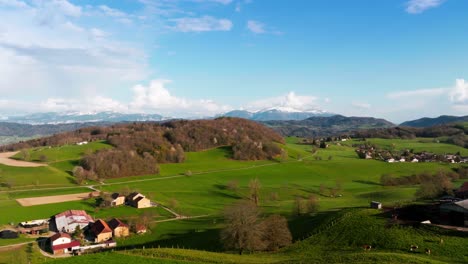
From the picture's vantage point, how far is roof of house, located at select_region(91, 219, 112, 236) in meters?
74.3

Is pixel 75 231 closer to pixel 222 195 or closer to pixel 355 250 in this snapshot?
pixel 222 195

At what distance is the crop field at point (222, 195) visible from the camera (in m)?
43.9

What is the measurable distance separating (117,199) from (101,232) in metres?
26.1

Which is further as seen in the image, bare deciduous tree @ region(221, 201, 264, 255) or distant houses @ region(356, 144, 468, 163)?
distant houses @ region(356, 144, 468, 163)

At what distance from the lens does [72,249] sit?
67812 millimetres

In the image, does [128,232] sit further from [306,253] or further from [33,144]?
[33,144]

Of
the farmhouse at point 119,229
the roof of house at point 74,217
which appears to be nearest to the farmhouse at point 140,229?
the farmhouse at point 119,229

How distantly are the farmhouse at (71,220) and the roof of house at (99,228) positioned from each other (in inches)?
159

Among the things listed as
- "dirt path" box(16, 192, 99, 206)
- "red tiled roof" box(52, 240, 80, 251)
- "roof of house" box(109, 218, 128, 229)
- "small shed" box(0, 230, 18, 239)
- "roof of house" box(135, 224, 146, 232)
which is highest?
"dirt path" box(16, 192, 99, 206)

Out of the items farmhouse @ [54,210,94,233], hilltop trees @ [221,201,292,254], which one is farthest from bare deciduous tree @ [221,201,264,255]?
farmhouse @ [54,210,94,233]

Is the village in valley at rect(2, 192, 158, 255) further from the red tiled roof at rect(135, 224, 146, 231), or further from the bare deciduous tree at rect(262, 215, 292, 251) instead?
the bare deciduous tree at rect(262, 215, 292, 251)

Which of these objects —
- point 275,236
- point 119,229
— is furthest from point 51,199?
point 275,236

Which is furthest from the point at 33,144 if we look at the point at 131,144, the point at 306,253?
the point at 306,253

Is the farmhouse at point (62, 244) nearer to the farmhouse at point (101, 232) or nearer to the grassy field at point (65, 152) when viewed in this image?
the farmhouse at point (101, 232)
